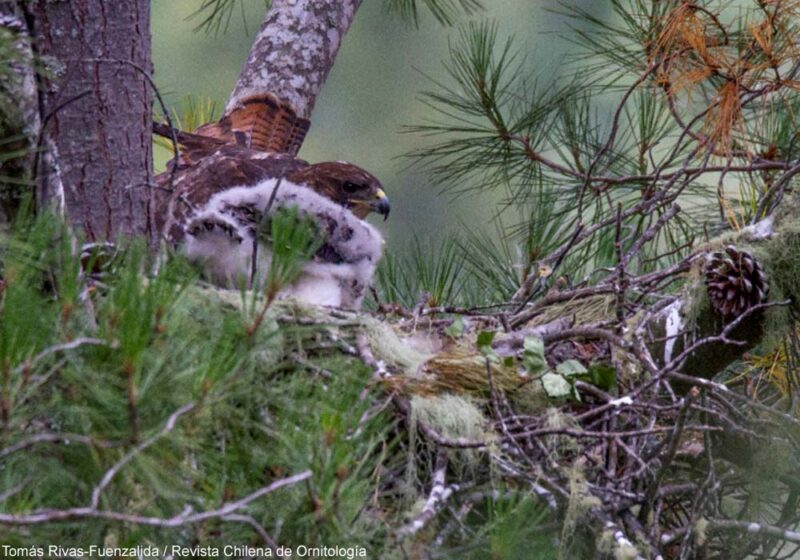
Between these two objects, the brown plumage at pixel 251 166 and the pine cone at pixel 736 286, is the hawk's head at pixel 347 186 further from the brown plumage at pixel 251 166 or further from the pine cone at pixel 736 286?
the pine cone at pixel 736 286

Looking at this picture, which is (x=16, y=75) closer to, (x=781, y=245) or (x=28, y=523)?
(x=28, y=523)

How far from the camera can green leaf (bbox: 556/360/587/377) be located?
2.55 metres

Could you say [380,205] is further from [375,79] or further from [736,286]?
[375,79]

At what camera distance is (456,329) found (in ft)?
9.43

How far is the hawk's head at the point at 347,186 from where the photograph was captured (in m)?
3.41

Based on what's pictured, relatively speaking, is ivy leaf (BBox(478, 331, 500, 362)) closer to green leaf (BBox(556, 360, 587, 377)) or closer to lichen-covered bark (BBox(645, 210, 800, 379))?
green leaf (BBox(556, 360, 587, 377))

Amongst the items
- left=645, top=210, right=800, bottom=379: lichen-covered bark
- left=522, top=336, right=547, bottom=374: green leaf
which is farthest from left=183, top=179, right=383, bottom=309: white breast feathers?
left=645, top=210, right=800, bottom=379: lichen-covered bark

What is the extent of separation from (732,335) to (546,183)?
1.50m

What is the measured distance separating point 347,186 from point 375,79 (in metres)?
8.03

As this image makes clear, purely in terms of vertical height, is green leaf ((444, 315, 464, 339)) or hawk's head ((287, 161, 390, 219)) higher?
A: hawk's head ((287, 161, 390, 219))

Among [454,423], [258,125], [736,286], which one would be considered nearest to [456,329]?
[454,423]

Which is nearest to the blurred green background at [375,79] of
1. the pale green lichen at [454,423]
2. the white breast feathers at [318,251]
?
the white breast feathers at [318,251]

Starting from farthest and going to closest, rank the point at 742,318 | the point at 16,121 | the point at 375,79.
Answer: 1. the point at 375,79
2. the point at 742,318
3. the point at 16,121

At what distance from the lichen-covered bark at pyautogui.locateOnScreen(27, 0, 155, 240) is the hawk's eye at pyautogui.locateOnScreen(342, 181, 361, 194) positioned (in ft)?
3.08
